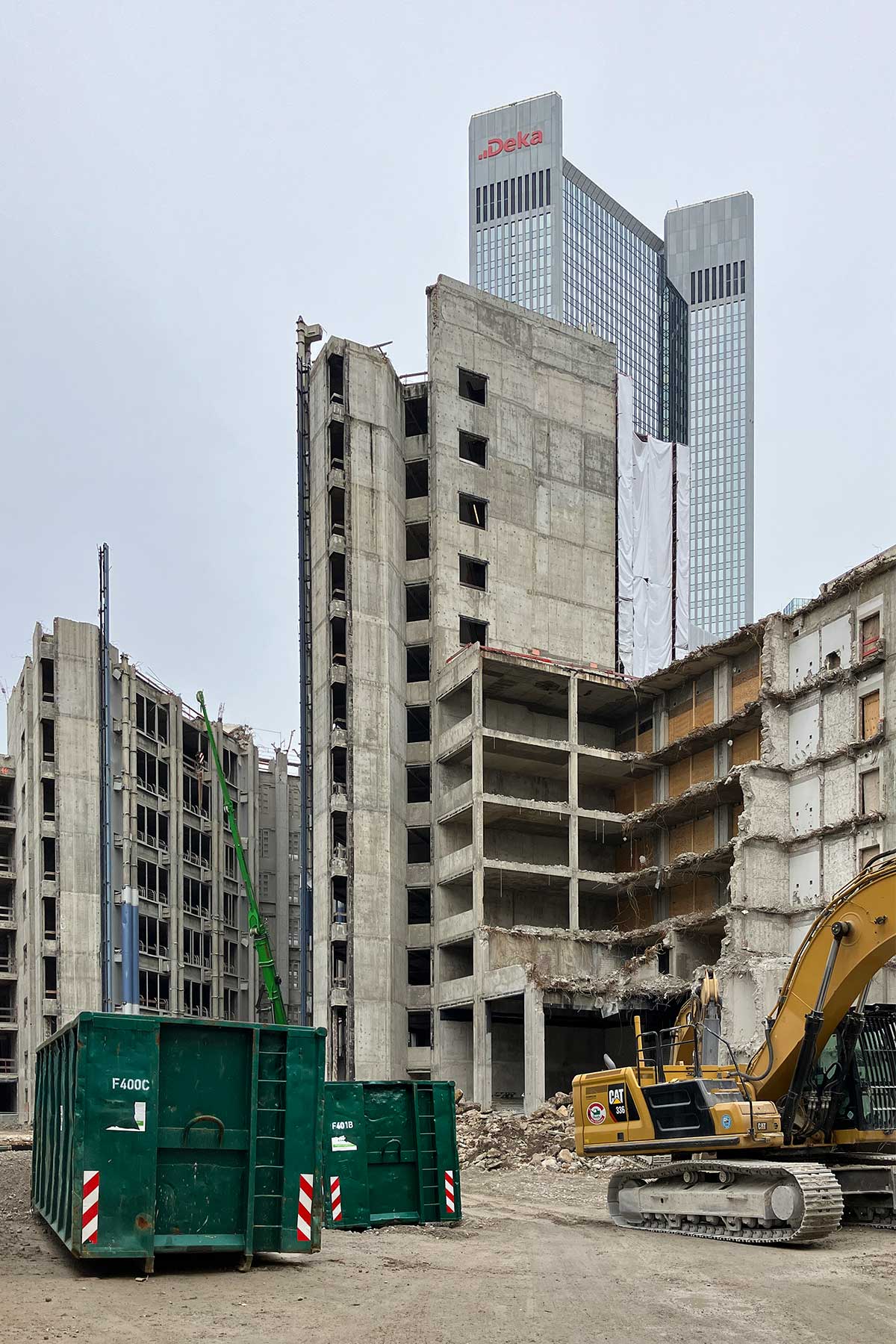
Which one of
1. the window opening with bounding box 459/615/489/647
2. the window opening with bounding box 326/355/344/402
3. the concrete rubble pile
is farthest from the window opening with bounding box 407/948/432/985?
the window opening with bounding box 326/355/344/402

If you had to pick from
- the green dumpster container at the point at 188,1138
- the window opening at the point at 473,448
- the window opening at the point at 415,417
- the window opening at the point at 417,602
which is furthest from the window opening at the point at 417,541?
the green dumpster container at the point at 188,1138

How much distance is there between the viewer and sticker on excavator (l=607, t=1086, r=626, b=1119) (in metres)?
22.4

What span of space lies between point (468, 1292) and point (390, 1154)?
233 inches

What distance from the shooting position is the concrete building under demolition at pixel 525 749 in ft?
161

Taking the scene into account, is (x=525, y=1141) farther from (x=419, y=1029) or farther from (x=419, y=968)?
(x=419, y=968)

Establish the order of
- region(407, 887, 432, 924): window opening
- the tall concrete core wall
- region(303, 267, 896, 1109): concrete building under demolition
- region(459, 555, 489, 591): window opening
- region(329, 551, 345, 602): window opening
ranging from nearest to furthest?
region(303, 267, 896, 1109): concrete building under demolition → the tall concrete core wall → region(329, 551, 345, 602): window opening → region(407, 887, 432, 924): window opening → region(459, 555, 489, 591): window opening

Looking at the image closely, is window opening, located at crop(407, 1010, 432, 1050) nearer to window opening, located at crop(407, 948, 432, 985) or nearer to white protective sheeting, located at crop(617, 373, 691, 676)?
window opening, located at crop(407, 948, 432, 985)

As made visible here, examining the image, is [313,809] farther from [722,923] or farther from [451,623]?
[722,923]

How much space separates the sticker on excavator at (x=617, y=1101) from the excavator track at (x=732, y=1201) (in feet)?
2.94

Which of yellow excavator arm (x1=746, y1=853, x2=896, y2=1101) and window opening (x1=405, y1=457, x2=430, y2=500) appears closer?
yellow excavator arm (x1=746, y1=853, x2=896, y2=1101)

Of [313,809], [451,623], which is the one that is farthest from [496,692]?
[313,809]

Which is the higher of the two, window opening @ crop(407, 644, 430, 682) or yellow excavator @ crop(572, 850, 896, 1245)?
window opening @ crop(407, 644, 430, 682)

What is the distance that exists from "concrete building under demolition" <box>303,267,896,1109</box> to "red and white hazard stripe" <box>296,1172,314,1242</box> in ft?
103

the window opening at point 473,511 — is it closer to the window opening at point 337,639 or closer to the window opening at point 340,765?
the window opening at point 337,639
